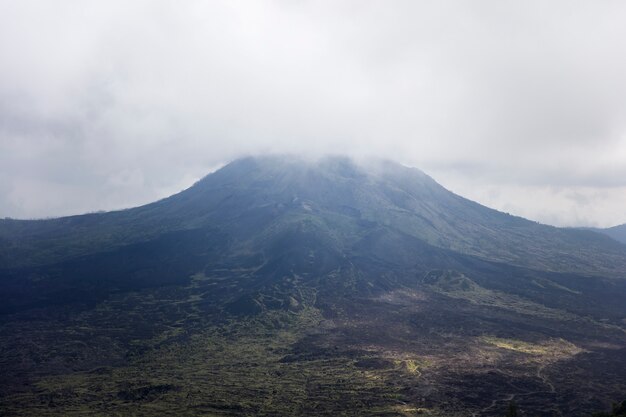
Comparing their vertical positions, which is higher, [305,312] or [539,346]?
[305,312]

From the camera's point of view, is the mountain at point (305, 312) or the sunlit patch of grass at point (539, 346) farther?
the sunlit patch of grass at point (539, 346)

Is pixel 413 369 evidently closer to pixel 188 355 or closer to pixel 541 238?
pixel 188 355

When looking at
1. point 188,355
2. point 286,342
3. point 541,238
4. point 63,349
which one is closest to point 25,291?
point 63,349

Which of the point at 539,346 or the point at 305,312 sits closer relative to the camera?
the point at 539,346

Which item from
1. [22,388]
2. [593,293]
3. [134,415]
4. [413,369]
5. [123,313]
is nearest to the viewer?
[134,415]

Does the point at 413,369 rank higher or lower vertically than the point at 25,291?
lower

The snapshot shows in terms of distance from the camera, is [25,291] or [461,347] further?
[25,291]

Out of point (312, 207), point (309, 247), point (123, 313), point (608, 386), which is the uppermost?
point (312, 207)

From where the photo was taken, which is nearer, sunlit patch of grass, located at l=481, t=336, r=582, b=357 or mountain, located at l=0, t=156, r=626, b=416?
mountain, located at l=0, t=156, r=626, b=416
